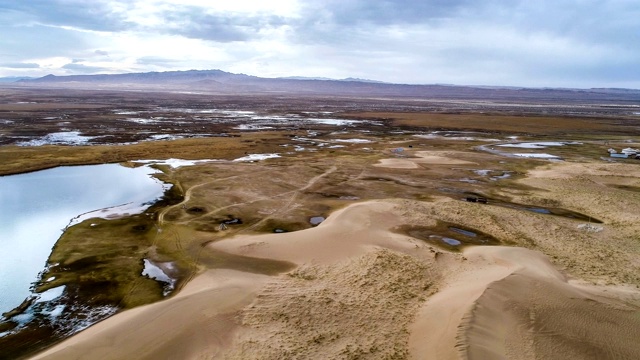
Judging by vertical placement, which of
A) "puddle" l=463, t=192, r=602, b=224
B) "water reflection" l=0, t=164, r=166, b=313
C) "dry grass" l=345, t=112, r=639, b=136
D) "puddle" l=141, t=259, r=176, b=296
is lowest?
"puddle" l=141, t=259, r=176, b=296

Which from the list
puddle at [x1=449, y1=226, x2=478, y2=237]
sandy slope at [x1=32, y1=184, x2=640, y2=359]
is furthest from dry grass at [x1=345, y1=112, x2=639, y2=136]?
sandy slope at [x1=32, y1=184, x2=640, y2=359]

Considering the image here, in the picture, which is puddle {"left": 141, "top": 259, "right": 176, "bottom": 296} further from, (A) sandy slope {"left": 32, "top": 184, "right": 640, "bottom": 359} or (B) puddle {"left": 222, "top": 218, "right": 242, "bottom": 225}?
(B) puddle {"left": 222, "top": 218, "right": 242, "bottom": 225}

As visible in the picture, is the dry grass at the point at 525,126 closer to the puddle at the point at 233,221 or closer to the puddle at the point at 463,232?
the puddle at the point at 463,232

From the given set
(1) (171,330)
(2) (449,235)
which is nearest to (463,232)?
(2) (449,235)

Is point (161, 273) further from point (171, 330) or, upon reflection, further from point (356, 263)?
point (356, 263)

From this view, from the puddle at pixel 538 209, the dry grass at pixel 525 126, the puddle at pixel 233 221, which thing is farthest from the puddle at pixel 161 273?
the dry grass at pixel 525 126

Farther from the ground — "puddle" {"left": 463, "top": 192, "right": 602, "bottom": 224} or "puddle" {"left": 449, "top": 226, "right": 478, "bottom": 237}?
"puddle" {"left": 463, "top": 192, "right": 602, "bottom": 224}
